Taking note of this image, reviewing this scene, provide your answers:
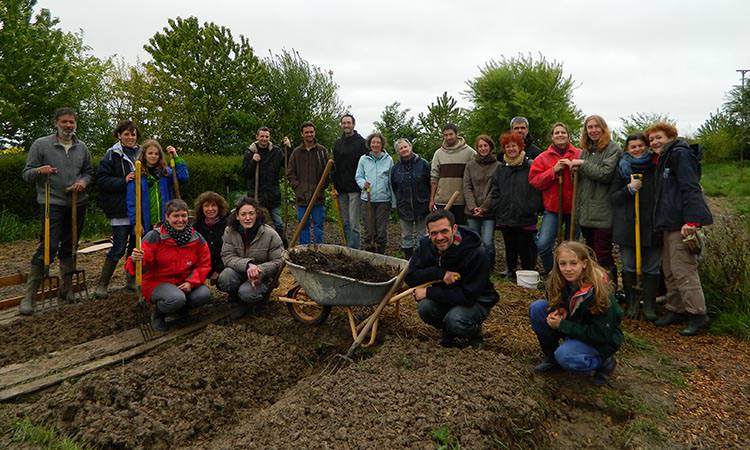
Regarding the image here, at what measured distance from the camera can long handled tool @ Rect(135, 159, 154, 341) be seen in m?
4.30

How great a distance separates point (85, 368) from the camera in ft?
12.0

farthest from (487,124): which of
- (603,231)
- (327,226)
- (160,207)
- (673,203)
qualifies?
(160,207)

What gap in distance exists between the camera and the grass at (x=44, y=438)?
103 inches

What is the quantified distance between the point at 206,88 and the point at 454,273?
16.4 m

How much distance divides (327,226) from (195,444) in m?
7.23

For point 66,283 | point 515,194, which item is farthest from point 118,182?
point 515,194

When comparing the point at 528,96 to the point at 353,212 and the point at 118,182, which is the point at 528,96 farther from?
the point at 118,182

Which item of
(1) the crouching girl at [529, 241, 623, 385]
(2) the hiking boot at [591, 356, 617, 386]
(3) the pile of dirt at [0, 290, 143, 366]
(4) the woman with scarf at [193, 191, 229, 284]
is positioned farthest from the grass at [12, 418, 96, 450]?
(2) the hiking boot at [591, 356, 617, 386]

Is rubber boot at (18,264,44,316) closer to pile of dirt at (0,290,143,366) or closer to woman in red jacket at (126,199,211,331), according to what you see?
pile of dirt at (0,290,143,366)

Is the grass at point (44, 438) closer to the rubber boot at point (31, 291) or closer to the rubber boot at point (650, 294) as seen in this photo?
the rubber boot at point (31, 291)

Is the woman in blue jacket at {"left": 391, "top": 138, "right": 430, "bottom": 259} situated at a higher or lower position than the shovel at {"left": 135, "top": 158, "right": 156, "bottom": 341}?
higher

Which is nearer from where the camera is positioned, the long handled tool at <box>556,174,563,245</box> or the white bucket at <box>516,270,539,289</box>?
the long handled tool at <box>556,174,563,245</box>

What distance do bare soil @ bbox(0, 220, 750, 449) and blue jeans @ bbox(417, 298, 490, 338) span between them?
8.0 inches

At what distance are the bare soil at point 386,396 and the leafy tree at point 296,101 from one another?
14.8 metres
